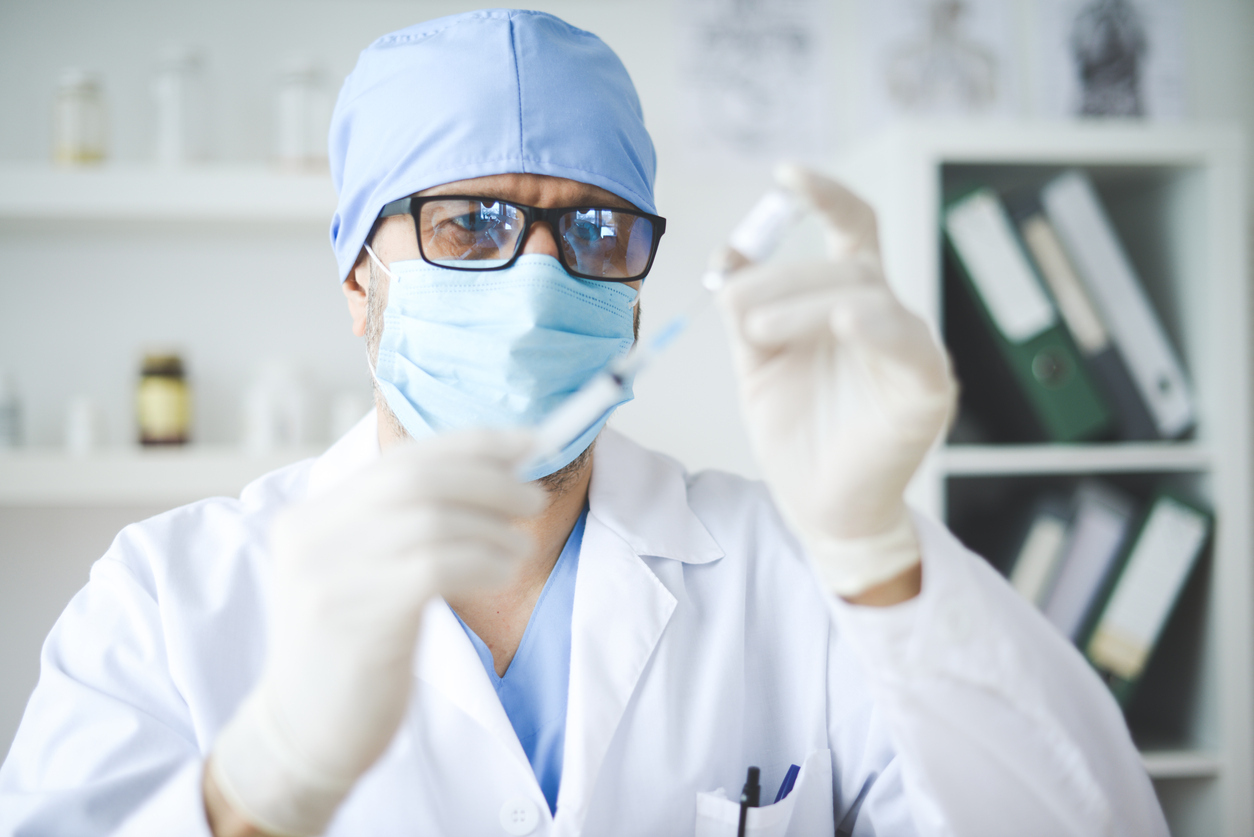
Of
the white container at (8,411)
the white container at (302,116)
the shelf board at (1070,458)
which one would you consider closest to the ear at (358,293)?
the white container at (302,116)

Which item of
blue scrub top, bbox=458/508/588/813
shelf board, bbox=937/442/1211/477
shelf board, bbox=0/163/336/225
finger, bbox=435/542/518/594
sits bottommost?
blue scrub top, bbox=458/508/588/813

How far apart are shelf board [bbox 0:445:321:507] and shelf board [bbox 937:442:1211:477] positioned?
48.4 inches

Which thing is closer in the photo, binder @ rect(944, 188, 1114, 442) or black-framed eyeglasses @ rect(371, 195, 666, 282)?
black-framed eyeglasses @ rect(371, 195, 666, 282)

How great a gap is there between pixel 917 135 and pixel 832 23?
537 millimetres

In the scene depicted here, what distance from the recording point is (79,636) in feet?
2.84

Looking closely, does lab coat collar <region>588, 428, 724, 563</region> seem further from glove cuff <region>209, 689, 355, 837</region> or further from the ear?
glove cuff <region>209, 689, 355, 837</region>

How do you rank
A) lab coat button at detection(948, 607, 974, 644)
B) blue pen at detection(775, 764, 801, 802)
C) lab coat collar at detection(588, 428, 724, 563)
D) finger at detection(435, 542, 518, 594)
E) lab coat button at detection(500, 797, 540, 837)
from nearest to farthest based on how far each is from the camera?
finger at detection(435, 542, 518, 594) < lab coat button at detection(948, 607, 974, 644) < lab coat button at detection(500, 797, 540, 837) < blue pen at detection(775, 764, 801, 802) < lab coat collar at detection(588, 428, 724, 563)

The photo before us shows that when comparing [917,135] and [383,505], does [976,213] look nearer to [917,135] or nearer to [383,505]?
[917,135]

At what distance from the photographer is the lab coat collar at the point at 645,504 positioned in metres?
1.03

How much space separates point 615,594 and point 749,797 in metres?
0.26

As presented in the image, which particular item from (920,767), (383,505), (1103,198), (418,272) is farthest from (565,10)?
(920,767)

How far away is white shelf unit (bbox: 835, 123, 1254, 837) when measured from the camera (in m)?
1.41

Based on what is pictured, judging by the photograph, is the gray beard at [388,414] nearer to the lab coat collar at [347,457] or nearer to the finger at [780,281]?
the lab coat collar at [347,457]

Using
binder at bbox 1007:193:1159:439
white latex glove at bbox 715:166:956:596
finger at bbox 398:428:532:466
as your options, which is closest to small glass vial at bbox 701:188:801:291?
white latex glove at bbox 715:166:956:596
